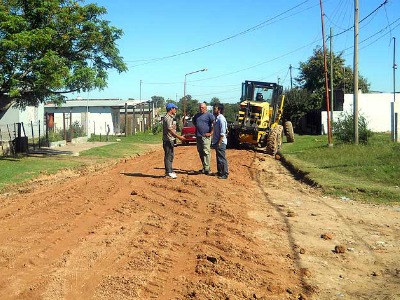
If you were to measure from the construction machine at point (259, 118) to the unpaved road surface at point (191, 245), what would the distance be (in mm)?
11640

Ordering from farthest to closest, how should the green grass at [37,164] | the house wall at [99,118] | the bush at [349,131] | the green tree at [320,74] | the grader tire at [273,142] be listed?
the green tree at [320,74], the house wall at [99,118], the bush at [349,131], the grader tire at [273,142], the green grass at [37,164]

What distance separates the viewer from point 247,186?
13.0 metres

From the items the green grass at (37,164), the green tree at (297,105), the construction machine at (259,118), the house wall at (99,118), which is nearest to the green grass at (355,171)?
the construction machine at (259,118)

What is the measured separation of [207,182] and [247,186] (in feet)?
4.20

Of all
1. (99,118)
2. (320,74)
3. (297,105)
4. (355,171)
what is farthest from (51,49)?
(320,74)

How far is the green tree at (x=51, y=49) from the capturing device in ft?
60.6

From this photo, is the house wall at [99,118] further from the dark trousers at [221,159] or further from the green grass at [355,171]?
the dark trousers at [221,159]

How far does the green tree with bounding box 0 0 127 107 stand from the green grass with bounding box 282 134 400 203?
8.69 metres

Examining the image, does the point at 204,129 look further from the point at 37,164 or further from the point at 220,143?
the point at 37,164

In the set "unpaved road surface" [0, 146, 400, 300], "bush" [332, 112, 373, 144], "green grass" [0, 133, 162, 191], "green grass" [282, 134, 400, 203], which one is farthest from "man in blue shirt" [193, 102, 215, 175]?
"bush" [332, 112, 373, 144]

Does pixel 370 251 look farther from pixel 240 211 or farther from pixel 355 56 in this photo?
pixel 355 56

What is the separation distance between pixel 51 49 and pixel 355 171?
12.1 m

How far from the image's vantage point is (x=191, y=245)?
6.89 m

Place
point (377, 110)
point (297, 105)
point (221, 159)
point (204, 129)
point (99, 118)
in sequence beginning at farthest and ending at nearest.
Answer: point (99, 118), point (297, 105), point (377, 110), point (221, 159), point (204, 129)
